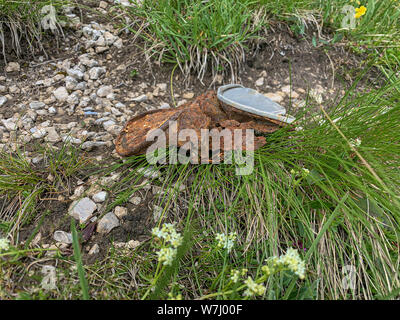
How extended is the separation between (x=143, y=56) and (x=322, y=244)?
2084mm

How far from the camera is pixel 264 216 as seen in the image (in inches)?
67.3

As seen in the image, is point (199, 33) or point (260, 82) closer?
point (199, 33)

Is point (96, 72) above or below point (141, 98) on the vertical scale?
above

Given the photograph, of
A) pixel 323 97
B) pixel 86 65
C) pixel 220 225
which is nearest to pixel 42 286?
pixel 220 225

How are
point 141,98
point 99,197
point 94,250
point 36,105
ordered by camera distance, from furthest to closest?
1. point 141,98
2. point 36,105
3. point 99,197
4. point 94,250

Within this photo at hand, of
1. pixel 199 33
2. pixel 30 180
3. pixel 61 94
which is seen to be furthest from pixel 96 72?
pixel 30 180

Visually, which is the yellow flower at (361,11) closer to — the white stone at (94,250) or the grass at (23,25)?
Answer: the grass at (23,25)

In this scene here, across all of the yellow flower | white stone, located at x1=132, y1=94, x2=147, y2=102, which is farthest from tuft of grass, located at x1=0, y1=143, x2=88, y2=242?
the yellow flower

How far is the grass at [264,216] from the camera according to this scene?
55.9 inches

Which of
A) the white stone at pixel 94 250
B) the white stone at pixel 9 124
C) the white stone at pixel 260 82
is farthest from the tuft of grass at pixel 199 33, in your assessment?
the white stone at pixel 94 250

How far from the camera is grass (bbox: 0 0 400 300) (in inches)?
55.9

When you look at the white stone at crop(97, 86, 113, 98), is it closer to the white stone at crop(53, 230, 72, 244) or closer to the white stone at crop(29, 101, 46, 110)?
the white stone at crop(29, 101, 46, 110)

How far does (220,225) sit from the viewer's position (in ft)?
5.61

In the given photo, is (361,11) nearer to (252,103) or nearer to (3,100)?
(252,103)
